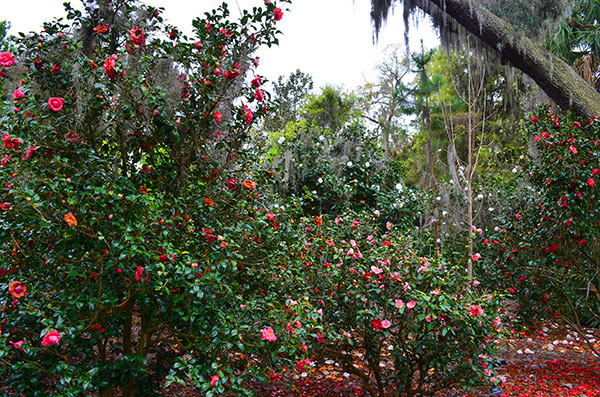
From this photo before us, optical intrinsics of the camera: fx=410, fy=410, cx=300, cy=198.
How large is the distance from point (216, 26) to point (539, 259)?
3.72 m

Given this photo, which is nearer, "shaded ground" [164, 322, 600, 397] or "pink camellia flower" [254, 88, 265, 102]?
"pink camellia flower" [254, 88, 265, 102]

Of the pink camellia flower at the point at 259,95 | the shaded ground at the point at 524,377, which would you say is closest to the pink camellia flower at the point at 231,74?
the pink camellia flower at the point at 259,95

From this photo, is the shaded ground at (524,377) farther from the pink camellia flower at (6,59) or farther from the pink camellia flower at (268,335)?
the pink camellia flower at (6,59)

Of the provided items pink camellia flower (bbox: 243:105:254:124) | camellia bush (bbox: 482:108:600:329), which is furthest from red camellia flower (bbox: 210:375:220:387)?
camellia bush (bbox: 482:108:600:329)

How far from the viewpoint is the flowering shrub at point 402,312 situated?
8.27 feet

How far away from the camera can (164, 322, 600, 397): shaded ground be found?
130 inches

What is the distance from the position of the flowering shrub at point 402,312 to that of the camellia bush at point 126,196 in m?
0.62

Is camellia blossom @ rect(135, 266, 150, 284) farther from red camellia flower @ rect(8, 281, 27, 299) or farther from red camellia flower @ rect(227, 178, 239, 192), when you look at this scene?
red camellia flower @ rect(227, 178, 239, 192)

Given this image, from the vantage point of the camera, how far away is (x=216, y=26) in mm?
2170

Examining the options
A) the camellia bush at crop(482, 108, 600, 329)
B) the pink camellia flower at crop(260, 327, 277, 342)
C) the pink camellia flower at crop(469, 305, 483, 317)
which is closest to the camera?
the pink camellia flower at crop(260, 327, 277, 342)

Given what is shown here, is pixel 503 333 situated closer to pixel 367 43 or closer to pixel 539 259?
pixel 539 259

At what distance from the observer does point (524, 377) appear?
382 cm

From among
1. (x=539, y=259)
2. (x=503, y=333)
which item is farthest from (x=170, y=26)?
(x=539, y=259)

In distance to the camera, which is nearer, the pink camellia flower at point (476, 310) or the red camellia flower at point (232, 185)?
the red camellia flower at point (232, 185)
